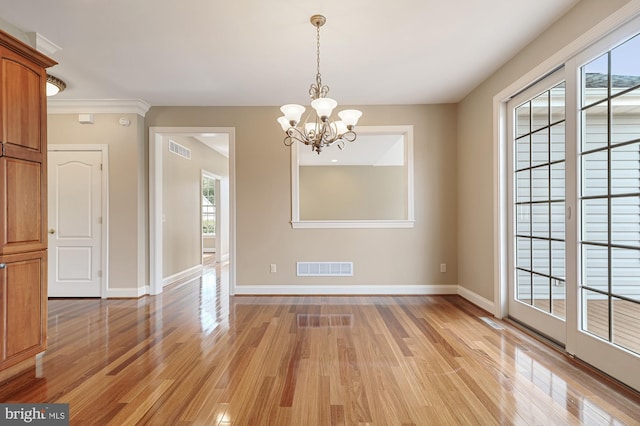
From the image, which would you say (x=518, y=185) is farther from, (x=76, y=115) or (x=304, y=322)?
(x=76, y=115)

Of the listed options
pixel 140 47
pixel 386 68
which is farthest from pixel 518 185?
pixel 140 47

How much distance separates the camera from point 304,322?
3.26m

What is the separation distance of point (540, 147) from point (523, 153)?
23 cm

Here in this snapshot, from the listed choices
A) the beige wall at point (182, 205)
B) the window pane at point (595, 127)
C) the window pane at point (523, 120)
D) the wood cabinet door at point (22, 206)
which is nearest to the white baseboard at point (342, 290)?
the beige wall at point (182, 205)

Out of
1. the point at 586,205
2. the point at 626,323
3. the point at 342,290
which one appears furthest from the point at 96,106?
the point at 626,323

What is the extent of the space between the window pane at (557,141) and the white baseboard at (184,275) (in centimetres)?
532

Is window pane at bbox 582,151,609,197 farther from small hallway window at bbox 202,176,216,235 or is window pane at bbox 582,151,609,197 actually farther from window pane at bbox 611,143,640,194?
small hallway window at bbox 202,176,216,235

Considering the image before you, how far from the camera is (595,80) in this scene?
2.21 metres

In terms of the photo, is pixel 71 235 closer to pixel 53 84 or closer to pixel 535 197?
pixel 53 84

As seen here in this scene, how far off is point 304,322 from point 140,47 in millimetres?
3142

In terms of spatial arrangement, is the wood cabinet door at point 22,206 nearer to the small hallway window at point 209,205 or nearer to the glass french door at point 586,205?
the glass french door at point 586,205

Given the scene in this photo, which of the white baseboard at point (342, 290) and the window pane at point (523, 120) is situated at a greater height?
the window pane at point (523, 120)

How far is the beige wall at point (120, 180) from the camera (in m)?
4.30

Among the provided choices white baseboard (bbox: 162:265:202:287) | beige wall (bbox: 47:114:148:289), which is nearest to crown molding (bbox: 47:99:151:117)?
beige wall (bbox: 47:114:148:289)
